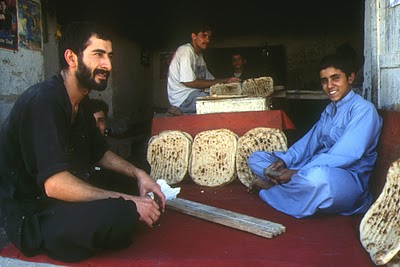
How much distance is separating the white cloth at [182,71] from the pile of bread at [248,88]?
491mm

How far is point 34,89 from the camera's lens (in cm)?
208

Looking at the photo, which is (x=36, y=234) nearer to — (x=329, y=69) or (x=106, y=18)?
(x=329, y=69)

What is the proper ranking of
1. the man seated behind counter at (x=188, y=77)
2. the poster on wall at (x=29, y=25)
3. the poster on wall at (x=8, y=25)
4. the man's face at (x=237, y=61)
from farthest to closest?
the man's face at (x=237, y=61)
the man seated behind counter at (x=188, y=77)
the poster on wall at (x=29, y=25)
the poster on wall at (x=8, y=25)

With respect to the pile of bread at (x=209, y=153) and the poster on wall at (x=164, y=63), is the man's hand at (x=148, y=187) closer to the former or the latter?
the pile of bread at (x=209, y=153)

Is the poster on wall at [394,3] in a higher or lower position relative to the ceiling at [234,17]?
lower

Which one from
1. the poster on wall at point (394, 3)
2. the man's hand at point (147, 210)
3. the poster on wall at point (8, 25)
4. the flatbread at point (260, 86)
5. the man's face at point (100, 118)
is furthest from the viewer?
the flatbread at point (260, 86)

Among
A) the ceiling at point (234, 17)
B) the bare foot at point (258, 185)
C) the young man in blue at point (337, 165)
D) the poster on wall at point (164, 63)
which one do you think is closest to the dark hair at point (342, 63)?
the young man in blue at point (337, 165)

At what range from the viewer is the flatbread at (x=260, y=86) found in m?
4.39

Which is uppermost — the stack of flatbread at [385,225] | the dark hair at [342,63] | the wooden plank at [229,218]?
the dark hair at [342,63]

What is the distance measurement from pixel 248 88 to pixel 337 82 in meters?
1.54

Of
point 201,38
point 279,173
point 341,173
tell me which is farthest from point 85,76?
point 201,38

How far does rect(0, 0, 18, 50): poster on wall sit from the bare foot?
254 cm

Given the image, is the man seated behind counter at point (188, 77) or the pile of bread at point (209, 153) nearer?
the pile of bread at point (209, 153)

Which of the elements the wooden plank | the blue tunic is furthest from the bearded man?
the blue tunic
